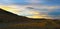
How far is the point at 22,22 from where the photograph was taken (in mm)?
2260

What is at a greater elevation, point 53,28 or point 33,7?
point 33,7

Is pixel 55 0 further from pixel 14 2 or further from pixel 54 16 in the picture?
pixel 14 2

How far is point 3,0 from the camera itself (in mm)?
2154

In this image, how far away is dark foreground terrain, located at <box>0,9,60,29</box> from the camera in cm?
223

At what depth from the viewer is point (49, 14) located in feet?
7.47

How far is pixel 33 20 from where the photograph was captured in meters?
2.27

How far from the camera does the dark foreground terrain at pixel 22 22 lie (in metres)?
2.23

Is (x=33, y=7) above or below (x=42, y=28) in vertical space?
above

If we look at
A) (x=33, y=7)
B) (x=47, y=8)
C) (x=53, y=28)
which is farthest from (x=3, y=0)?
(x=53, y=28)

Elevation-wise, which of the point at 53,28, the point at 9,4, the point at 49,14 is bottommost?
the point at 53,28

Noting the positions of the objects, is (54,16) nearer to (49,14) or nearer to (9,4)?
(49,14)

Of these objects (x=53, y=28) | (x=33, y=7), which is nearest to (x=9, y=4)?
(x=33, y=7)

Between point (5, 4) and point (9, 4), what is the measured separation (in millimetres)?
46

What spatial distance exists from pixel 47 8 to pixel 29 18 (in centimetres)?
25
